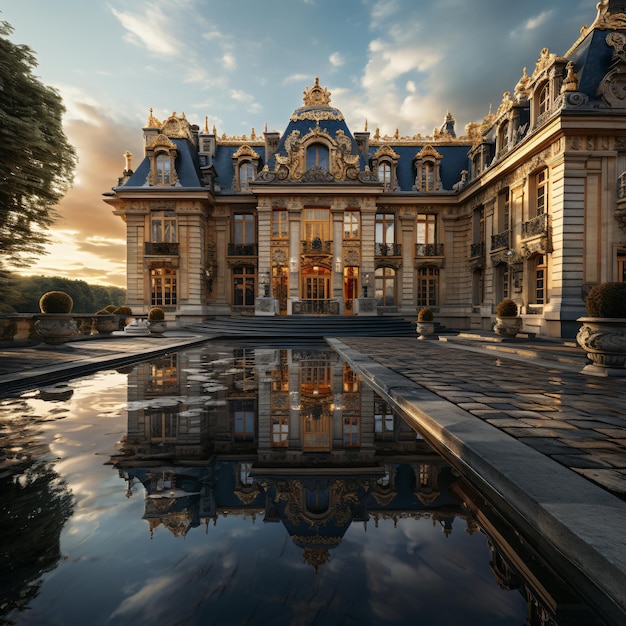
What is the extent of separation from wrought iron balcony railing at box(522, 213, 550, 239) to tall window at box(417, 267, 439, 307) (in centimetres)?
971

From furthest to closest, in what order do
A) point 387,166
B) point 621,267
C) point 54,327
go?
point 387,166
point 621,267
point 54,327

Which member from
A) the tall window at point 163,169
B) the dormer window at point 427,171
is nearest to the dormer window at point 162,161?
the tall window at point 163,169

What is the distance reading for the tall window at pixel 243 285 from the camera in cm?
2859

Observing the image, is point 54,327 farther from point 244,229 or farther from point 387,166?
point 387,166

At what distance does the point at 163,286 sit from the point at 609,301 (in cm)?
2596

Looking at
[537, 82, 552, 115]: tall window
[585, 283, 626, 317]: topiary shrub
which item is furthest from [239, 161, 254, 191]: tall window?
[585, 283, 626, 317]: topiary shrub

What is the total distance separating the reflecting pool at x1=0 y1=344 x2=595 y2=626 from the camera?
172cm

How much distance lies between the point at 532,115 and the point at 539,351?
48.2 ft

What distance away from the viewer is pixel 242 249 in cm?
2817

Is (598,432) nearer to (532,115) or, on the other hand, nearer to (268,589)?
(268,589)

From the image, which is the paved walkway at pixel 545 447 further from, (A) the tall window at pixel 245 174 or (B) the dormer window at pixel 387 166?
(A) the tall window at pixel 245 174

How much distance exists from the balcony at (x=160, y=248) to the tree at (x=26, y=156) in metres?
13.5

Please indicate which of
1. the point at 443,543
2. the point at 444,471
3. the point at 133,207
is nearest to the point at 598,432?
the point at 444,471

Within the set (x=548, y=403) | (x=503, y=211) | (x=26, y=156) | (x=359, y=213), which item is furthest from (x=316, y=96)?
(x=548, y=403)
